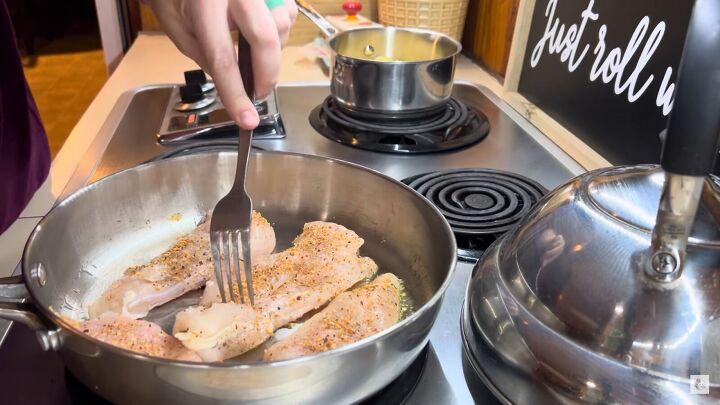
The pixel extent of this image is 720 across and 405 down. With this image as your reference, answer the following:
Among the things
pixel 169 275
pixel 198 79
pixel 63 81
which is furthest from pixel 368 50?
pixel 63 81

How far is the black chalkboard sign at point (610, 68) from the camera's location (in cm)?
84

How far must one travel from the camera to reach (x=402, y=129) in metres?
1.04

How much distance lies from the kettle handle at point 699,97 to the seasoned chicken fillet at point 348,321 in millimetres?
337

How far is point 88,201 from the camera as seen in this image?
70 cm

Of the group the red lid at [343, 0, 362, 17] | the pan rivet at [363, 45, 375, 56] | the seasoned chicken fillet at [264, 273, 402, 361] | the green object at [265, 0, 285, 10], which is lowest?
the seasoned chicken fillet at [264, 273, 402, 361]

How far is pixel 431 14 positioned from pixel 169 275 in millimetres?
959

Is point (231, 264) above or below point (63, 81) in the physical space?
above

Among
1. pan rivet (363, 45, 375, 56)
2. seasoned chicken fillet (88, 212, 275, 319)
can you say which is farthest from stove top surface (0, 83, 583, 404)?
seasoned chicken fillet (88, 212, 275, 319)

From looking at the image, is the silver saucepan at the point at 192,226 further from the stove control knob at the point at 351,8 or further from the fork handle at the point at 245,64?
the stove control knob at the point at 351,8

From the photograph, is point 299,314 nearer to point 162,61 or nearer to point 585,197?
point 585,197

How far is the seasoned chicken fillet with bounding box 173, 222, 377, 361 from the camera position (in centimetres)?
58

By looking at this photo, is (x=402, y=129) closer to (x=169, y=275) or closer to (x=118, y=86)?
(x=169, y=275)

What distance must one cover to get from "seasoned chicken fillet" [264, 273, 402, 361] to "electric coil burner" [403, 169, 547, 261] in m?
0.12

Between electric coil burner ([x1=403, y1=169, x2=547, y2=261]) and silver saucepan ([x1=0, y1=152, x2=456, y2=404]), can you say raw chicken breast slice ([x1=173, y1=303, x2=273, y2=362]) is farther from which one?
electric coil burner ([x1=403, y1=169, x2=547, y2=261])
